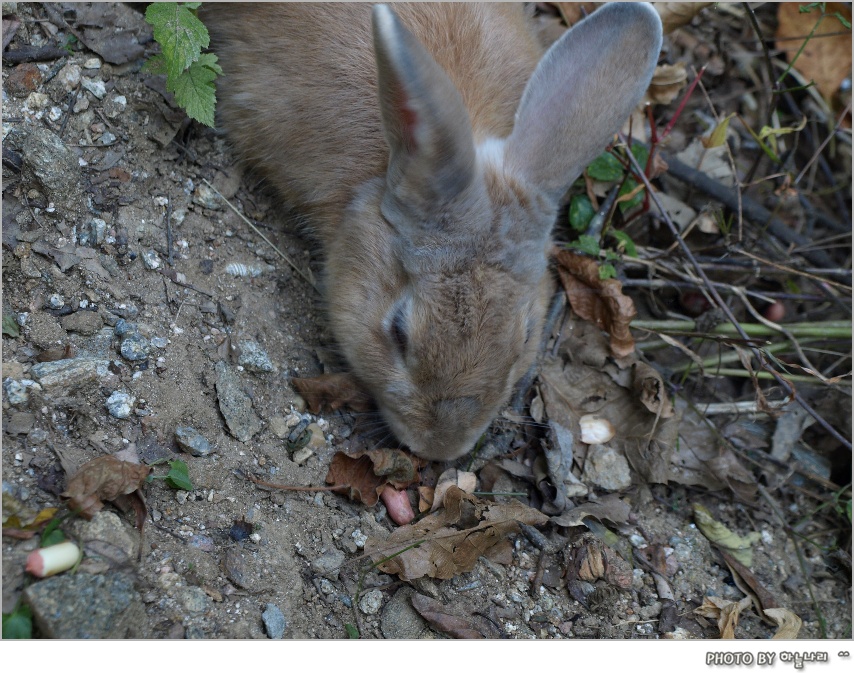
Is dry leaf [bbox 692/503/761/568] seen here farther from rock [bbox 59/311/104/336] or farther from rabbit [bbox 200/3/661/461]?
rock [bbox 59/311/104/336]

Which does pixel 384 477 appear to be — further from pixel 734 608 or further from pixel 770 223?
pixel 770 223

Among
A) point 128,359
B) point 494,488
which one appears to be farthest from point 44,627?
point 494,488

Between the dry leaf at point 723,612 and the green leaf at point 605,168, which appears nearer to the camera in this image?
the dry leaf at point 723,612

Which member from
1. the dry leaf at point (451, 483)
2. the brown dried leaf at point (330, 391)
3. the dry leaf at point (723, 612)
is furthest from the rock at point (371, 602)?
the dry leaf at point (723, 612)

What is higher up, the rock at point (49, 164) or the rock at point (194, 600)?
the rock at point (49, 164)

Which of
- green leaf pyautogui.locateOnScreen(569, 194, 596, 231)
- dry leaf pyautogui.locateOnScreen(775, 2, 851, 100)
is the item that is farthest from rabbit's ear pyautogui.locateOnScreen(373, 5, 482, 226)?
dry leaf pyautogui.locateOnScreen(775, 2, 851, 100)

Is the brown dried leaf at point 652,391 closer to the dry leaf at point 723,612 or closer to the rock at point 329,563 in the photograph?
the dry leaf at point 723,612
